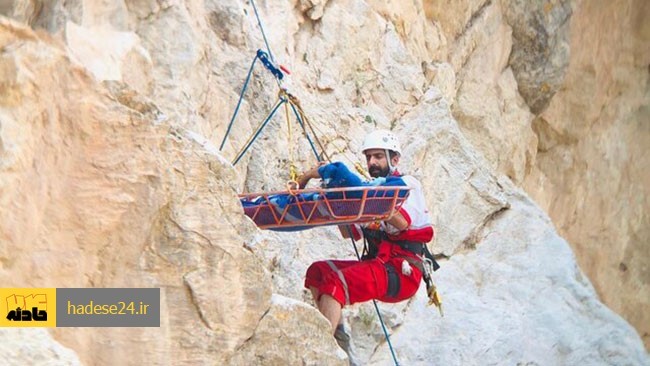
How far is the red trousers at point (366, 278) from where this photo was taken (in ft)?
24.3

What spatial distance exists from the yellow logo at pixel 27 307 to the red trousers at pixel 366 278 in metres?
2.49

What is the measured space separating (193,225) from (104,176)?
21.2 inches

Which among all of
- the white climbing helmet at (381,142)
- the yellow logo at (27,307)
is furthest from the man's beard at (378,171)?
the yellow logo at (27,307)

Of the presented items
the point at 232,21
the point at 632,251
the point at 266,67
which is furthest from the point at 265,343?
the point at 632,251

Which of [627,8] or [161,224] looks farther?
[627,8]

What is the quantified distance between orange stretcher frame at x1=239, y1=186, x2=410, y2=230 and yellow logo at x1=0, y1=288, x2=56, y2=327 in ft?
6.01

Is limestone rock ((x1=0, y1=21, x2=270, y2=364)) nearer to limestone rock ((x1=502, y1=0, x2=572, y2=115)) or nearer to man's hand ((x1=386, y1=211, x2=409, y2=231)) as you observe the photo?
man's hand ((x1=386, y1=211, x2=409, y2=231))

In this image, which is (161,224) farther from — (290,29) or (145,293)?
(290,29)

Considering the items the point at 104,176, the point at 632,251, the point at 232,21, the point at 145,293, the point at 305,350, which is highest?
the point at 232,21

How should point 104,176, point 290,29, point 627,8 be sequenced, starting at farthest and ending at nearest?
point 627,8 < point 290,29 < point 104,176

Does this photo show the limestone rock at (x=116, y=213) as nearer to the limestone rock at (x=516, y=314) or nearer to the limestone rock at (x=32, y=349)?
the limestone rock at (x=32, y=349)

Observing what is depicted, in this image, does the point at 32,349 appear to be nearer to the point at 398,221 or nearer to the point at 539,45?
the point at 398,221

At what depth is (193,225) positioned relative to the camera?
19.0ft

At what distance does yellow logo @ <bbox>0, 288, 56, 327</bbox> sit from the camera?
4934 mm
